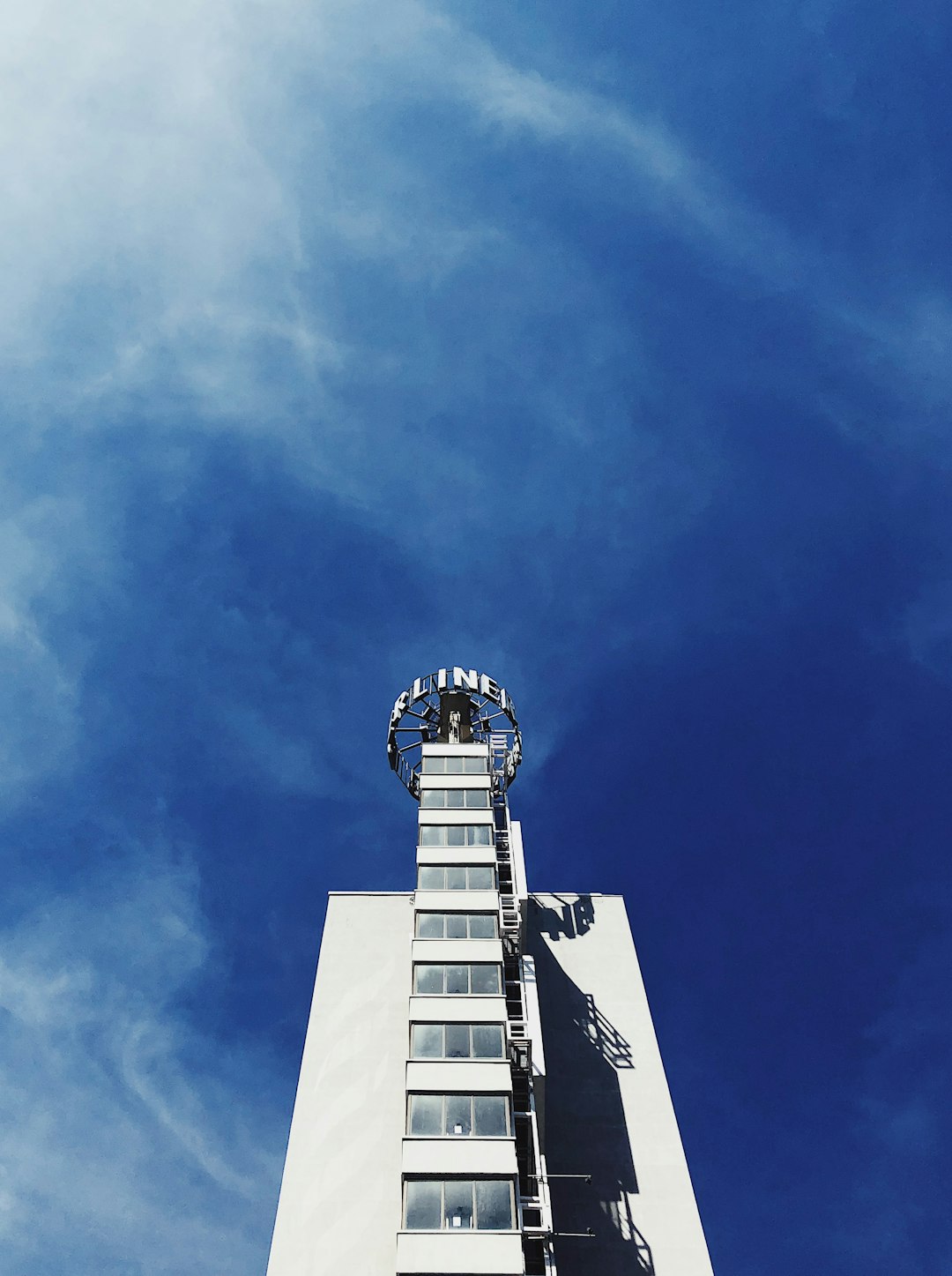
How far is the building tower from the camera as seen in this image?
148ft

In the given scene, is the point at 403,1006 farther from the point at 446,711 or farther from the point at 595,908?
the point at 446,711

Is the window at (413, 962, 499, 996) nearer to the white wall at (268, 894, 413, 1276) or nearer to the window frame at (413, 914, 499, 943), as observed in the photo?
the window frame at (413, 914, 499, 943)

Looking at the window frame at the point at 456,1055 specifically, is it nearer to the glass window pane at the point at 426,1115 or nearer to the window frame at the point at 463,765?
the glass window pane at the point at 426,1115

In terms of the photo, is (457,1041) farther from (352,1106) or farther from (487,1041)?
(352,1106)

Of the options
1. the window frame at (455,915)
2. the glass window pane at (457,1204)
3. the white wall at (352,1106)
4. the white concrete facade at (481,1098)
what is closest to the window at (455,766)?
the white concrete facade at (481,1098)

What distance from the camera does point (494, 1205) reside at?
43.3 meters

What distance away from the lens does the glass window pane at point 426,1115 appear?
4606 cm

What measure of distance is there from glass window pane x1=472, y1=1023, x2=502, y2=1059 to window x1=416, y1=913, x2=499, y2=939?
628 centimetres

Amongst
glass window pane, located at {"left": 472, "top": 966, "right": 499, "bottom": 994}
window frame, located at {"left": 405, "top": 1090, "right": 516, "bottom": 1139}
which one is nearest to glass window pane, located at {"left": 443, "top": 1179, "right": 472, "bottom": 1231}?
window frame, located at {"left": 405, "top": 1090, "right": 516, "bottom": 1139}

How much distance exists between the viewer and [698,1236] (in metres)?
52.7

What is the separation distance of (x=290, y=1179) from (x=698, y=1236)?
24.3m

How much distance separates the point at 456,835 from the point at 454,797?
3919 mm

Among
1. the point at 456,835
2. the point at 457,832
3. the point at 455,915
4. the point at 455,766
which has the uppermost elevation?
the point at 455,766

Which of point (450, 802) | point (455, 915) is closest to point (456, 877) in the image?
point (455, 915)
